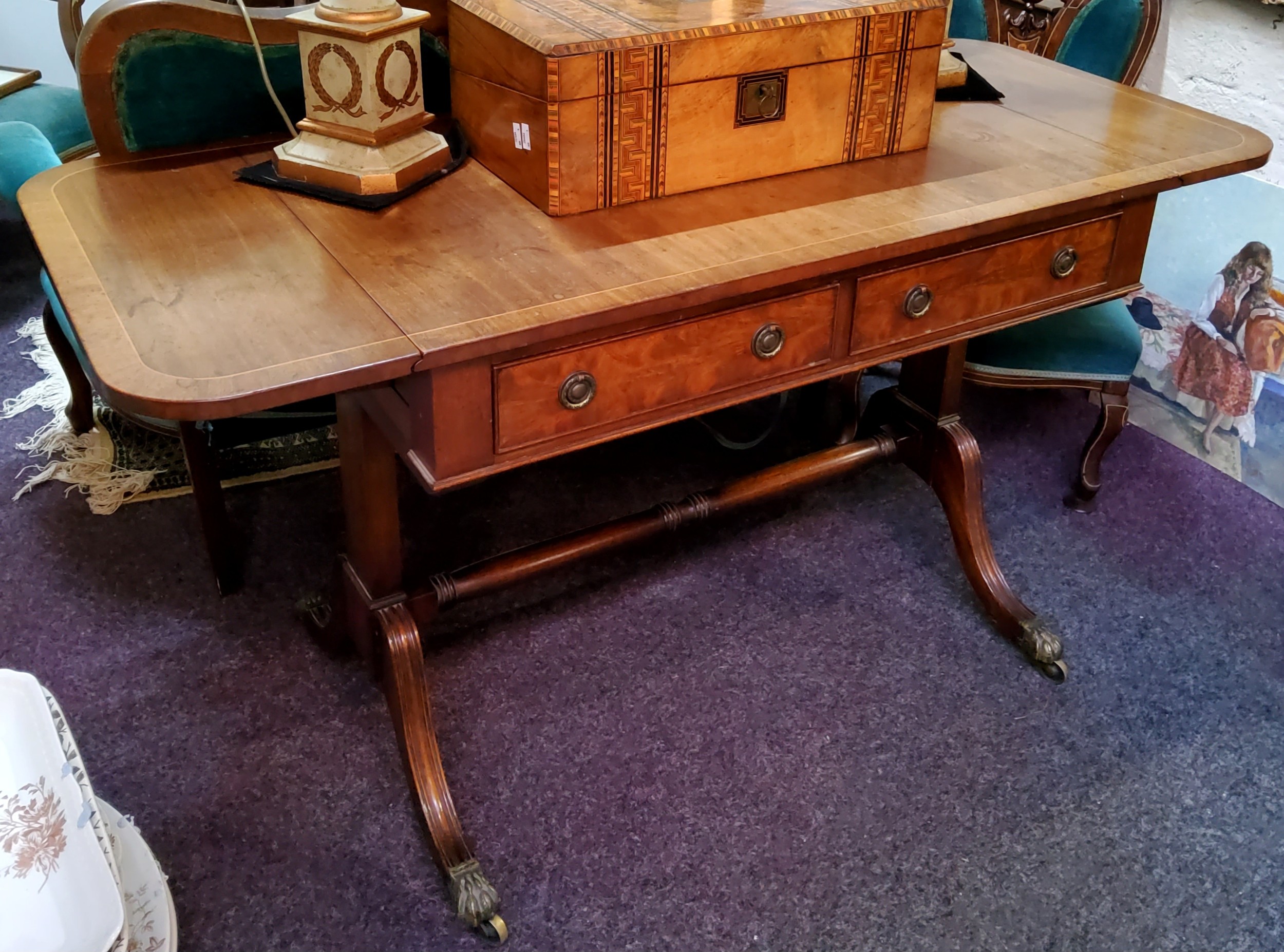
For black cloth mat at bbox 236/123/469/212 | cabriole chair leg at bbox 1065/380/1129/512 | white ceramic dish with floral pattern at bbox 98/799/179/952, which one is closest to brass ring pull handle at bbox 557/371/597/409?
black cloth mat at bbox 236/123/469/212

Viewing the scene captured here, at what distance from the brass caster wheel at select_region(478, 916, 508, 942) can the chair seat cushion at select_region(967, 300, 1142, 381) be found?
1183 millimetres

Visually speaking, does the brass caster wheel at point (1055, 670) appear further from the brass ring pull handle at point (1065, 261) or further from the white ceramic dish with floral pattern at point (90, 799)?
the white ceramic dish with floral pattern at point (90, 799)

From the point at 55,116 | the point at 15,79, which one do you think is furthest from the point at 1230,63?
the point at 15,79

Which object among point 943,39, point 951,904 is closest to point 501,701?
point 951,904

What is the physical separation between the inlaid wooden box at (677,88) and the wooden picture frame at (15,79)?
172 centimetres

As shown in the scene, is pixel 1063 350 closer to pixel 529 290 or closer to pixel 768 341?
pixel 768 341

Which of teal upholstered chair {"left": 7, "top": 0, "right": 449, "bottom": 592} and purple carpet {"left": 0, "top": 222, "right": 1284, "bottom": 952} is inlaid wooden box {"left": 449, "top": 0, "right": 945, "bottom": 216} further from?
purple carpet {"left": 0, "top": 222, "right": 1284, "bottom": 952}

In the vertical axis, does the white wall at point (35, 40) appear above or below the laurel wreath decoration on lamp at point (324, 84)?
below

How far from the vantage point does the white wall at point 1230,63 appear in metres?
1.98

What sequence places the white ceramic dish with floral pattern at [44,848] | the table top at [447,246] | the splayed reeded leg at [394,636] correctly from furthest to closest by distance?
the splayed reeded leg at [394,636] < the white ceramic dish with floral pattern at [44,848] < the table top at [447,246]

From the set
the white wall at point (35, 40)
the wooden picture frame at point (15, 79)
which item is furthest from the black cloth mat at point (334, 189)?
the white wall at point (35, 40)

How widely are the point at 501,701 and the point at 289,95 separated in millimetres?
890

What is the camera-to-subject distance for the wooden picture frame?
8.56 ft

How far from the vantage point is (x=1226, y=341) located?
2.17 m
